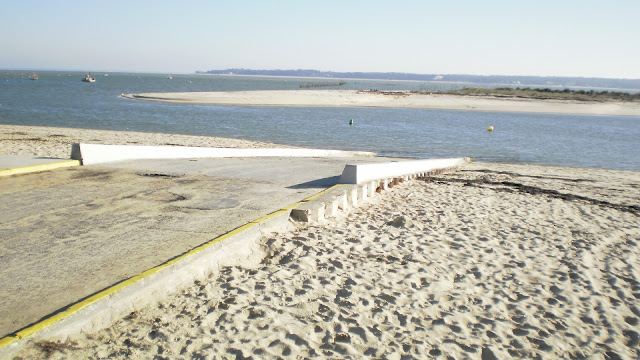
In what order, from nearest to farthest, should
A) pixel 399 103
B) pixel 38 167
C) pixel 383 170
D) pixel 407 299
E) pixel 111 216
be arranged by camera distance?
pixel 407 299 → pixel 111 216 → pixel 38 167 → pixel 383 170 → pixel 399 103

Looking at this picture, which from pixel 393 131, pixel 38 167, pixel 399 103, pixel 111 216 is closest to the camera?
pixel 111 216

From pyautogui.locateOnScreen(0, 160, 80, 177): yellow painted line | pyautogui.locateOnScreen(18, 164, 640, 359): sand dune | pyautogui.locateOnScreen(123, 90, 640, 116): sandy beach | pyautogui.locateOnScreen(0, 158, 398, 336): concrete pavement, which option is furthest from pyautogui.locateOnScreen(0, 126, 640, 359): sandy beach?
pyautogui.locateOnScreen(123, 90, 640, 116): sandy beach

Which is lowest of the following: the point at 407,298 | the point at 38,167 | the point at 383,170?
the point at 407,298

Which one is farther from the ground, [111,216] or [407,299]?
[111,216]

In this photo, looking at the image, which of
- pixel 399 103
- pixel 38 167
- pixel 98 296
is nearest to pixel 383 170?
pixel 38 167

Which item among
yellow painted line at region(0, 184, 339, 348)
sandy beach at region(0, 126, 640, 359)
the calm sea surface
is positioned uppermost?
yellow painted line at region(0, 184, 339, 348)

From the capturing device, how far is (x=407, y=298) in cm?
434

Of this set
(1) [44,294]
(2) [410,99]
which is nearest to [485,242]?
(1) [44,294]

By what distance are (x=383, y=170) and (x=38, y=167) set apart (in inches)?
222

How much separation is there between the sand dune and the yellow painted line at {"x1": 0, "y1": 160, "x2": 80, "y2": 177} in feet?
15.4

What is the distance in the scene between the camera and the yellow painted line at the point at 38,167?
24.9 ft

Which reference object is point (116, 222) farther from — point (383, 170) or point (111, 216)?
point (383, 170)

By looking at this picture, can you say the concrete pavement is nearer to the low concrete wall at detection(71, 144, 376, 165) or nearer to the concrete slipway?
the concrete slipway

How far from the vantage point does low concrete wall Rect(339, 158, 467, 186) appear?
312 inches
